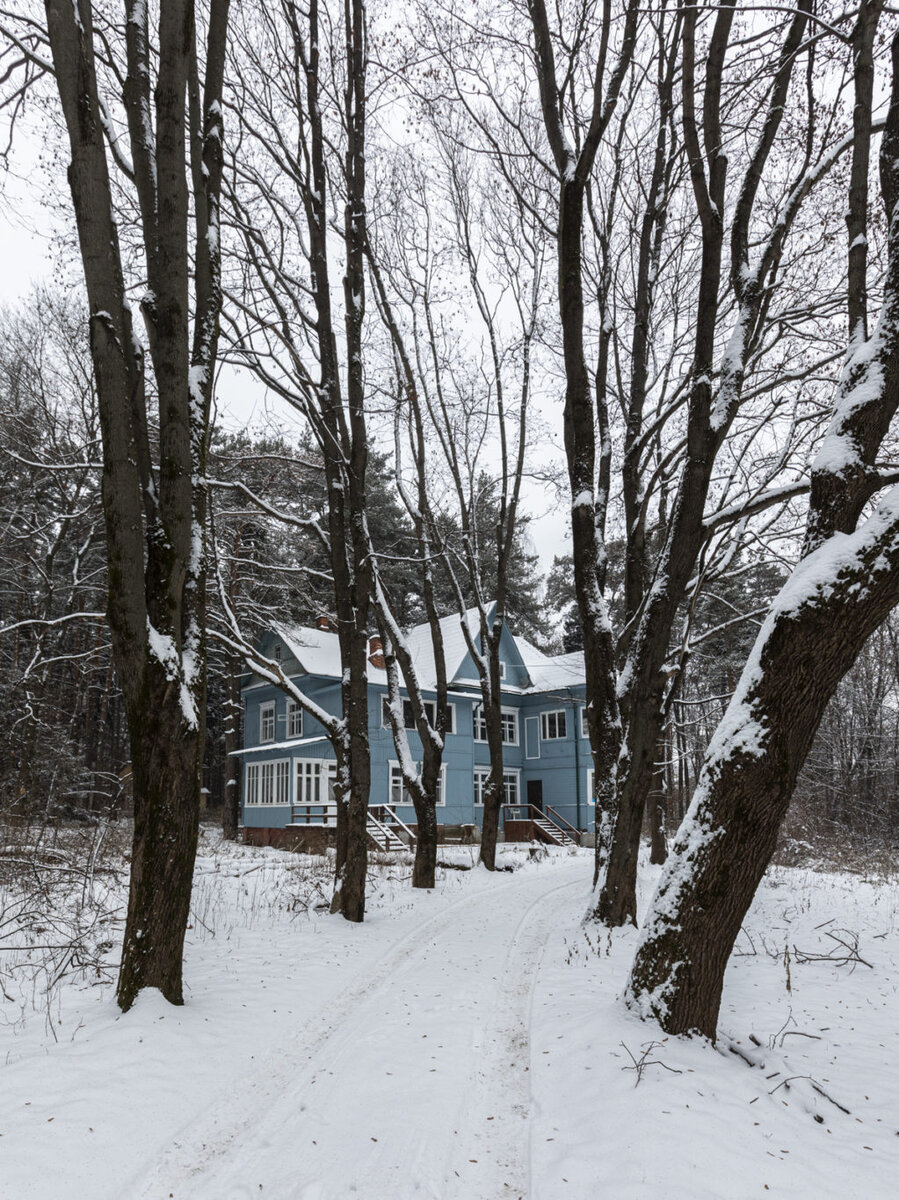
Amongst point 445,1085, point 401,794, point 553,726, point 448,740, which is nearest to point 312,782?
point 401,794

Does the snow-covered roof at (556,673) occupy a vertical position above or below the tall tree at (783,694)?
above

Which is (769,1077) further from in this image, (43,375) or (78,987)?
(43,375)

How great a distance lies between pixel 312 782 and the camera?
2573 cm

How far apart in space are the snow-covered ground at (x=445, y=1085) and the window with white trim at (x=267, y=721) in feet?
67.9

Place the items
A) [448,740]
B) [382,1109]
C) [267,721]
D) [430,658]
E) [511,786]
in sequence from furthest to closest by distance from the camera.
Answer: [511,786]
[430,658]
[448,740]
[267,721]
[382,1109]

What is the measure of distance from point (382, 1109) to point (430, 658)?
24.8 metres

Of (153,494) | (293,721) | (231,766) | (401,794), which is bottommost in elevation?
(401,794)

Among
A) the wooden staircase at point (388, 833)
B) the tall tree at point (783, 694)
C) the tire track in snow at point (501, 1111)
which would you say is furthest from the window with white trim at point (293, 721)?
the tall tree at point (783, 694)

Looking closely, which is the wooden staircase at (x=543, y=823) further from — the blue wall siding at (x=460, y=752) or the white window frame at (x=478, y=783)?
the white window frame at (x=478, y=783)

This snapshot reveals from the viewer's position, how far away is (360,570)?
10.7 metres

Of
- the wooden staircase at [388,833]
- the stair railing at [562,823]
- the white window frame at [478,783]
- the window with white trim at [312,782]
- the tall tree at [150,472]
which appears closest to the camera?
the tall tree at [150,472]

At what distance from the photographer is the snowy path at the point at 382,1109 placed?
3.23 metres

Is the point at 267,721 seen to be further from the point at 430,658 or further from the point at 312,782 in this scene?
the point at 430,658

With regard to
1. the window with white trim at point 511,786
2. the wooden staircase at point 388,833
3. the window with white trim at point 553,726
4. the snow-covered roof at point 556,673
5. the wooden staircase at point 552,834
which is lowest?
the wooden staircase at point 552,834
